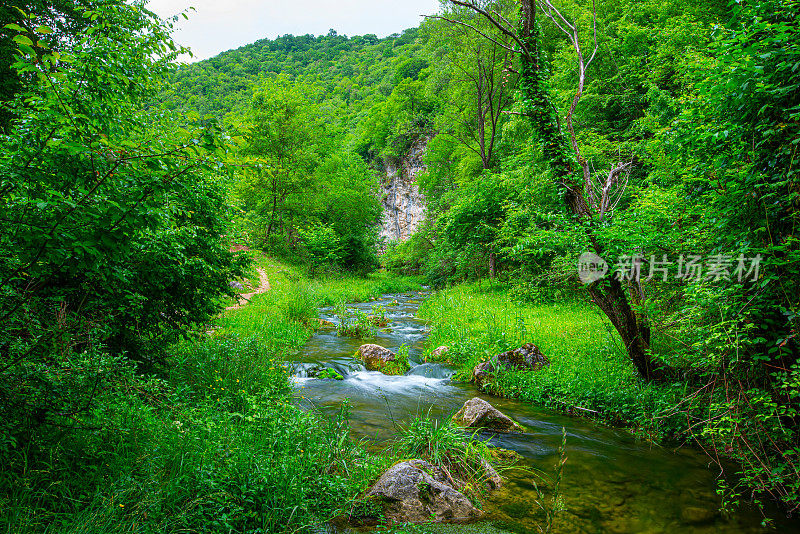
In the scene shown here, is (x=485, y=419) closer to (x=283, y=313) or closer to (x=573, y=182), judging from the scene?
(x=573, y=182)

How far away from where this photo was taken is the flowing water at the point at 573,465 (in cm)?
377

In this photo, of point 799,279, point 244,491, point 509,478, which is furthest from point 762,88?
point 244,491

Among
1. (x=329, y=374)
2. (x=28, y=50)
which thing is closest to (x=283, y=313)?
(x=329, y=374)

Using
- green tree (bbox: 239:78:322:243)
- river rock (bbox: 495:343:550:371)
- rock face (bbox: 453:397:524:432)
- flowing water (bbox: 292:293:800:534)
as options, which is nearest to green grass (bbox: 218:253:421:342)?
flowing water (bbox: 292:293:800:534)

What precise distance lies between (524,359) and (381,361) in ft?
9.87

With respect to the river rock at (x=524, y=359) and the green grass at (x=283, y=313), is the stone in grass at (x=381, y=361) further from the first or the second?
the river rock at (x=524, y=359)

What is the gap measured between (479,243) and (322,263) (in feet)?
39.1

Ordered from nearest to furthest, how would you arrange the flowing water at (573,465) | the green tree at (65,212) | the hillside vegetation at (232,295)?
1. the green tree at (65,212)
2. the hillside vegetation at (232,295)
3. the flowing water at (573,465)

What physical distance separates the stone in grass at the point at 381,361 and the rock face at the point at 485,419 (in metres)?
2.77

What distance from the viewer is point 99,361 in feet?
10.5

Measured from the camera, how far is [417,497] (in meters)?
3.64

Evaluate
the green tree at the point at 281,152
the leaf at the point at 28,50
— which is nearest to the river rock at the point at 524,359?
the leaf at the point at 28,50

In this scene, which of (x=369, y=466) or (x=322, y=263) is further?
(x=322, y=263)

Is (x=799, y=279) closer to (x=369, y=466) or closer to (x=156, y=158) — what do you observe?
(x=369, y=466)
